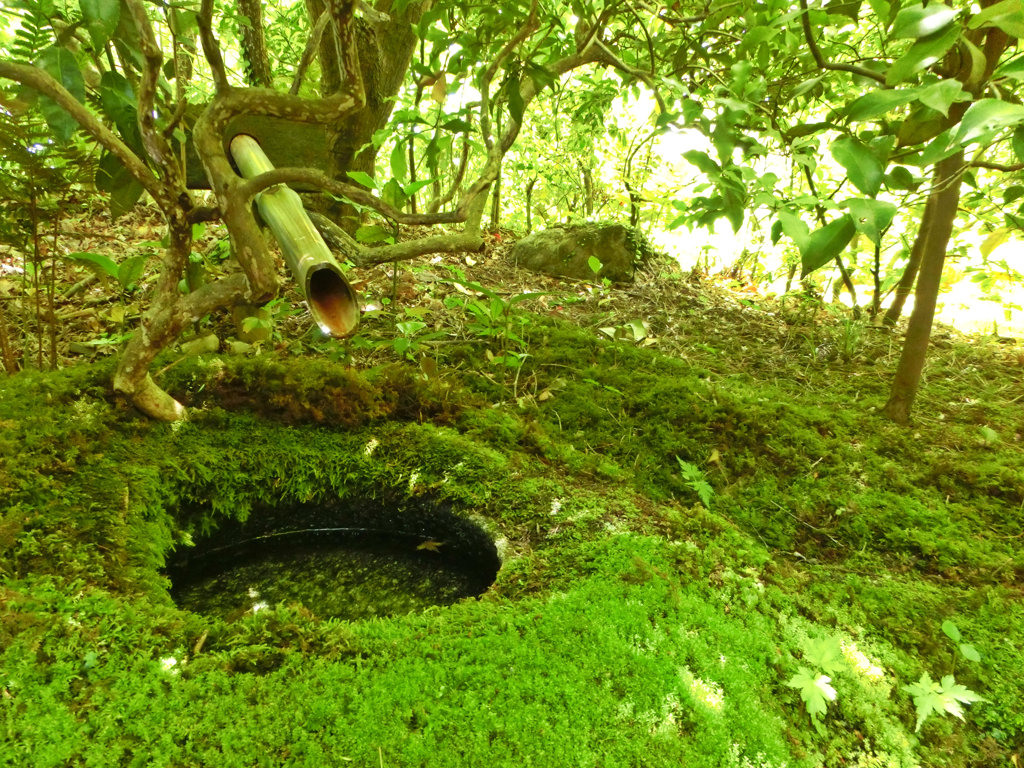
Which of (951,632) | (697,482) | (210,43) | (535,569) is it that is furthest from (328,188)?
(951,632)

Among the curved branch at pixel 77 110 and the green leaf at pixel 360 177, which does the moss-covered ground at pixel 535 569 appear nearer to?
the green leaf at pixel 360 177

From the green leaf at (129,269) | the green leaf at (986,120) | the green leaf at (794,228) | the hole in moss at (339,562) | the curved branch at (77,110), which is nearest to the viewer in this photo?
the green leaf at (986,120)

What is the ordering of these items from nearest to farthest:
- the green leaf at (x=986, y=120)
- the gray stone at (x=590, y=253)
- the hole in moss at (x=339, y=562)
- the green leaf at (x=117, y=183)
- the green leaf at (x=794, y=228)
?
the green leaf at (x=986, y=120)
the green leaf at (x=794, y=228)
the green leaf at (x=117, y=183)
the hole in moss at (x=339, y=562)
the gray stone at (x=590, y=253)

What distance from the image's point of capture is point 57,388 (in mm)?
2160

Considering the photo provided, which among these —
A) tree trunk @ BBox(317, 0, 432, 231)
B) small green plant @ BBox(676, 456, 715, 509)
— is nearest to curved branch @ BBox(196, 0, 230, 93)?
small green plant @ BBox(676, 456, 715, 509)

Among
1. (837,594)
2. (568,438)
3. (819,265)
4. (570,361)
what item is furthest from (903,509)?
(819,265)

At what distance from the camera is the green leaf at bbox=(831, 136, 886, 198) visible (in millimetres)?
913

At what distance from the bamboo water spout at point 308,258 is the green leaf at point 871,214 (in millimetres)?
1517

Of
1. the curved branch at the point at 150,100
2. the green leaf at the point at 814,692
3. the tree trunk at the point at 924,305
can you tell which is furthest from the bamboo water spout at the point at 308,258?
the tree trunk at the point at 924,305

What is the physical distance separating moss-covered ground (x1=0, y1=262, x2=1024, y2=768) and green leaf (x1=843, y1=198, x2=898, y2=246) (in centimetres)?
120

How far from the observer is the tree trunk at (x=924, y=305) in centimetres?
264

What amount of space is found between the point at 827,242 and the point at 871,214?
0.08 meters

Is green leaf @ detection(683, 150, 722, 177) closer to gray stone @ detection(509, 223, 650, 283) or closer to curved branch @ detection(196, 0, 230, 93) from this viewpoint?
curved branch @ detection(196, 0, 230, 93)

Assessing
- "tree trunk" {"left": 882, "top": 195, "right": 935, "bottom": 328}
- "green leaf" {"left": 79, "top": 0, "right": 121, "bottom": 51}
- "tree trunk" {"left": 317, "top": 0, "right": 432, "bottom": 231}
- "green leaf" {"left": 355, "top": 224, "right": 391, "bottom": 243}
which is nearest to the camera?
"green leaf" {"left": 79, "top": 0, "right": 121, "bottom": 51}
